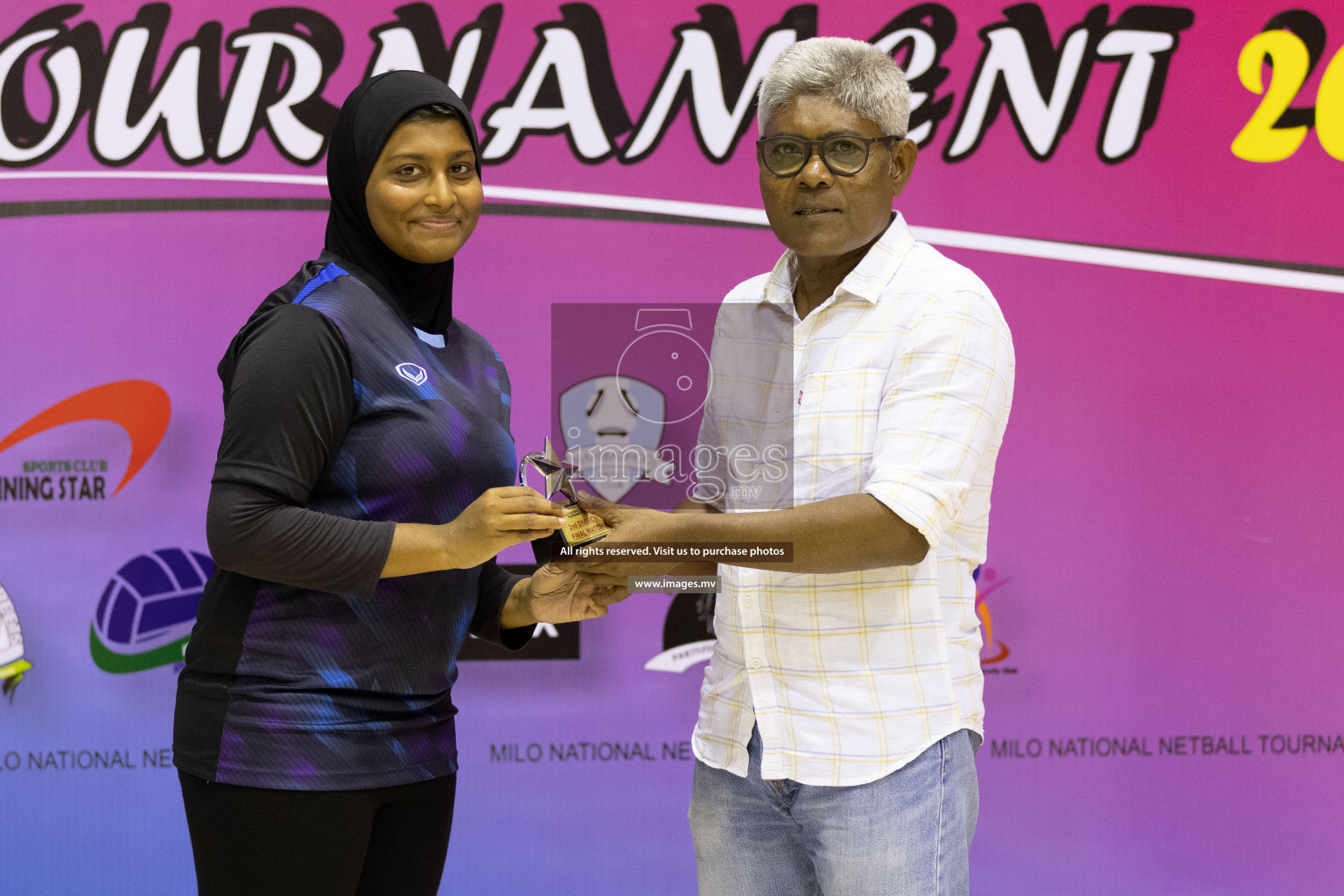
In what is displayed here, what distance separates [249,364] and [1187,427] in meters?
2.44

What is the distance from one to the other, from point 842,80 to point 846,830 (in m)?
1.00

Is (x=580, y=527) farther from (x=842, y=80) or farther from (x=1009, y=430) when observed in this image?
(x=1009, y=430)

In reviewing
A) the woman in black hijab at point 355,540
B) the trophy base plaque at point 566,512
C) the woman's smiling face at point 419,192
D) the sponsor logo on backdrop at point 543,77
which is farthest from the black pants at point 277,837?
the sponsor logo on backdrop at point 543,77

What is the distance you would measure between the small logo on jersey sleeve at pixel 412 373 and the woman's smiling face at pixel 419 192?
0.58 ft

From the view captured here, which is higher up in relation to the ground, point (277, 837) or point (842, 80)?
point (842, 80)

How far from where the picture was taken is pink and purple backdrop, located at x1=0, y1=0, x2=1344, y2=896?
2768mm

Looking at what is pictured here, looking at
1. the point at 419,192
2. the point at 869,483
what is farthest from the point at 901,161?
the point at 419,192

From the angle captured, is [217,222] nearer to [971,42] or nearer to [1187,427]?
[971,42]

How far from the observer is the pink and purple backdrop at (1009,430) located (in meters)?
2.77

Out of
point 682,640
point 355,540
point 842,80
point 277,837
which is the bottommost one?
point 682,640

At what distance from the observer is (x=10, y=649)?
2760 mm

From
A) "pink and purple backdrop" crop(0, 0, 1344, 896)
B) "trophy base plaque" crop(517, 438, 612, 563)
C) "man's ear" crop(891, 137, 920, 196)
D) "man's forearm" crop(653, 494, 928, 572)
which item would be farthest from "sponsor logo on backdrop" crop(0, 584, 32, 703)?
"man's ear" crop(891, 137, 920, 196)

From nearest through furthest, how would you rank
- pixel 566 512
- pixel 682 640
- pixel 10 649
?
pixel 566 512 → pixel 10 649 → pixel 682 640

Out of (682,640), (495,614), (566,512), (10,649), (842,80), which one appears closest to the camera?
(566,512)
